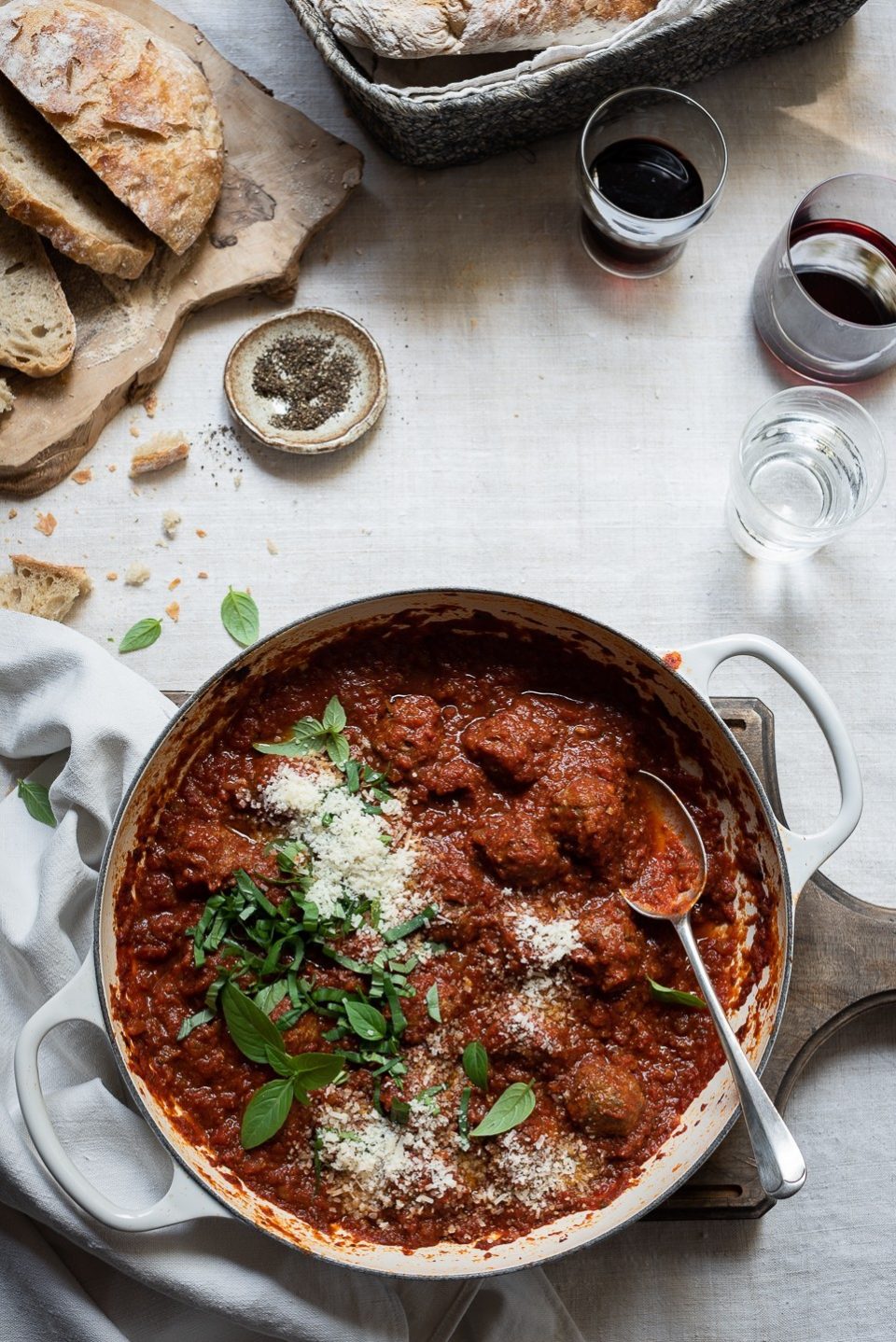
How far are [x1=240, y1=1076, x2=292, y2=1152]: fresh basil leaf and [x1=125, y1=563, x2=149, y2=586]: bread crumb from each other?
4.26 feet

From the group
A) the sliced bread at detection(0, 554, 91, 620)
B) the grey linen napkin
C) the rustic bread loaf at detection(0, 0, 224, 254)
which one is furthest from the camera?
the sliced bread at detection(0, 554, 91, 620)

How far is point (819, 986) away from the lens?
2.75 meters

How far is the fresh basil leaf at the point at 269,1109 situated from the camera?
2.52 metres

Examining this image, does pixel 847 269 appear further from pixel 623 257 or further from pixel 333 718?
pixel 333 718

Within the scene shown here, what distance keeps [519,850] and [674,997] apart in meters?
0.50

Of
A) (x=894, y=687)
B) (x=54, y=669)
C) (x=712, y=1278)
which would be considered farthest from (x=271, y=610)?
(x=712, y=1278)

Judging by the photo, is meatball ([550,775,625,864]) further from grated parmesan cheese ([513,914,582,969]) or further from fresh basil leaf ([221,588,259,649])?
fresh basil leaf ([221,588,259,649])

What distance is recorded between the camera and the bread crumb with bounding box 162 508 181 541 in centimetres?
305

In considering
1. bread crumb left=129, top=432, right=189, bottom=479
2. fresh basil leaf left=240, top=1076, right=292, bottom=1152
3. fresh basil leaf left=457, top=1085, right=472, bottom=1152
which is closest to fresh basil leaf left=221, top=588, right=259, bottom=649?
bread crumb left=129, top=432, right=189, bottom=479

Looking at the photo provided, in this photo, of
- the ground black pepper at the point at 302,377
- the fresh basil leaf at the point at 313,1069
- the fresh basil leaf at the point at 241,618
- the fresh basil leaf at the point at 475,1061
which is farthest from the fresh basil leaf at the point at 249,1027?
the ground black pepper at the point at 302,377

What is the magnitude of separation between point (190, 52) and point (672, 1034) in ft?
9.08

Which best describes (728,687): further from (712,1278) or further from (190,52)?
(190,52)

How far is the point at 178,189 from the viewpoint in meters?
2.90

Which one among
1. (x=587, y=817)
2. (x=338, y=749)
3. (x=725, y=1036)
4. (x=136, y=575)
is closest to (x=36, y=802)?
(x=136, y=575)
